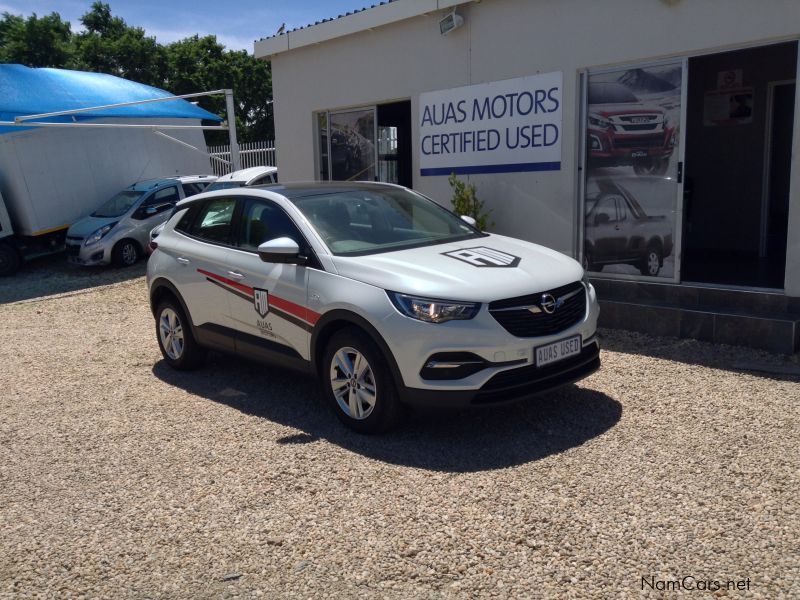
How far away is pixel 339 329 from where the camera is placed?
5.22 meters

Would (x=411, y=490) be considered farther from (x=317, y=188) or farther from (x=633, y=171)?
(x=633, y=171)

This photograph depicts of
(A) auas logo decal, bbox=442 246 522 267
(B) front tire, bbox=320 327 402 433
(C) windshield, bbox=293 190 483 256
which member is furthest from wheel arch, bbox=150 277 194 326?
(A) auas logo decal, bbox=442 246 522 267

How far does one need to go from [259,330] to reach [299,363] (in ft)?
1.82

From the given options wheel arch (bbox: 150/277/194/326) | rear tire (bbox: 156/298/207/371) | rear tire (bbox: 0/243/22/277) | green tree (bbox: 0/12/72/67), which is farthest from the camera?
green tree (bbox: 0/12/72/67)

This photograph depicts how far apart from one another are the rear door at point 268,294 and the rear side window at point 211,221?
0.20 meters

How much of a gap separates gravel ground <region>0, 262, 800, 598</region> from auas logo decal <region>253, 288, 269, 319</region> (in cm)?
80

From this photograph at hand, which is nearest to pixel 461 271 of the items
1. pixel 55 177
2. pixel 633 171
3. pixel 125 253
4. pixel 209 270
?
pixel 209 270

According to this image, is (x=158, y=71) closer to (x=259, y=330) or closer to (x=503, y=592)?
(x=259, y=330)

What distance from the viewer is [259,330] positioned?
19.5ft

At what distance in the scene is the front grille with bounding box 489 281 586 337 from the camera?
4.78m

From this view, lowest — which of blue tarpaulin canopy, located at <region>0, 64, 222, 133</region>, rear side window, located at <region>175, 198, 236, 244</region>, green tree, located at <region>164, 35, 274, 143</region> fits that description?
rear side window, located at <region>175, 198, 236, 244</region>

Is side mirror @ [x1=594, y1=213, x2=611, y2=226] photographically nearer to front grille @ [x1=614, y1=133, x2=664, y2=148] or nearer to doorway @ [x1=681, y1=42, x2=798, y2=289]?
front grille @ [x1=614, y1=133, x2=664, y2=148]

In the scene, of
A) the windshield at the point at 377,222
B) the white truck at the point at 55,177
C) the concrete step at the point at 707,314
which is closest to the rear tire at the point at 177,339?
the windshield at the point at 377,222

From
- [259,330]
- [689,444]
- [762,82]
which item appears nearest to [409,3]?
[762,82]
